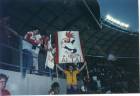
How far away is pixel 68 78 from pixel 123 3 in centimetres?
80

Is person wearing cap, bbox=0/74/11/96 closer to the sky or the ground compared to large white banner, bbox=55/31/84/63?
closer to the ground

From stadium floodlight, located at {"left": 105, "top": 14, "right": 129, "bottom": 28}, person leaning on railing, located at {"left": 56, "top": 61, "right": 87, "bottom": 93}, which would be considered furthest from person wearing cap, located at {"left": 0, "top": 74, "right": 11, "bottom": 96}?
stadium floodlight, located at {"left": 105, "top": 14, "right": 129, "bottom": 28}

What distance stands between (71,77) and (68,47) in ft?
0.86

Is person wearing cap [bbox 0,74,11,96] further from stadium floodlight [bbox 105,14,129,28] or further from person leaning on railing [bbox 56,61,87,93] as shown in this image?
stadium floodlight [bbox 105,14,129,28]

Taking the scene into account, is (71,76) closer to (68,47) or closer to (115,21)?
(68,47)

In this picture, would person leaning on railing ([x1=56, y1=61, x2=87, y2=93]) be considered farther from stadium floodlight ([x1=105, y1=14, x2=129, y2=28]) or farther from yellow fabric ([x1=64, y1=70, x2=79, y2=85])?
stadium floodlight ([x1=105, y1=14, x2=129, y2=28])

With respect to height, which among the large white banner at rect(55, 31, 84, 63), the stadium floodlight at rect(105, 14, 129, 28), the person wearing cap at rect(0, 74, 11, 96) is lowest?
the person wearing cap at rect(0, 74, 11, 96)

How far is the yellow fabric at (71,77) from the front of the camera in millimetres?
4078

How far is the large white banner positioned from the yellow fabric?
0.10m

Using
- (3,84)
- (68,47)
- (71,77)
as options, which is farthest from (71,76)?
(3,84)

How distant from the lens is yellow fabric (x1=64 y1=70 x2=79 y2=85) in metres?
4.08

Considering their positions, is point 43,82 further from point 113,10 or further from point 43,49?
point 113,10

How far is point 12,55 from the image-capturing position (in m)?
4.08

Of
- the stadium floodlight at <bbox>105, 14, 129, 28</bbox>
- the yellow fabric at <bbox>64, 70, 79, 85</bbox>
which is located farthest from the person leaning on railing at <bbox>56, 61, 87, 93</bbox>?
the stadium floodlight at <bbox>105, 14, 129, 28</bbox>
